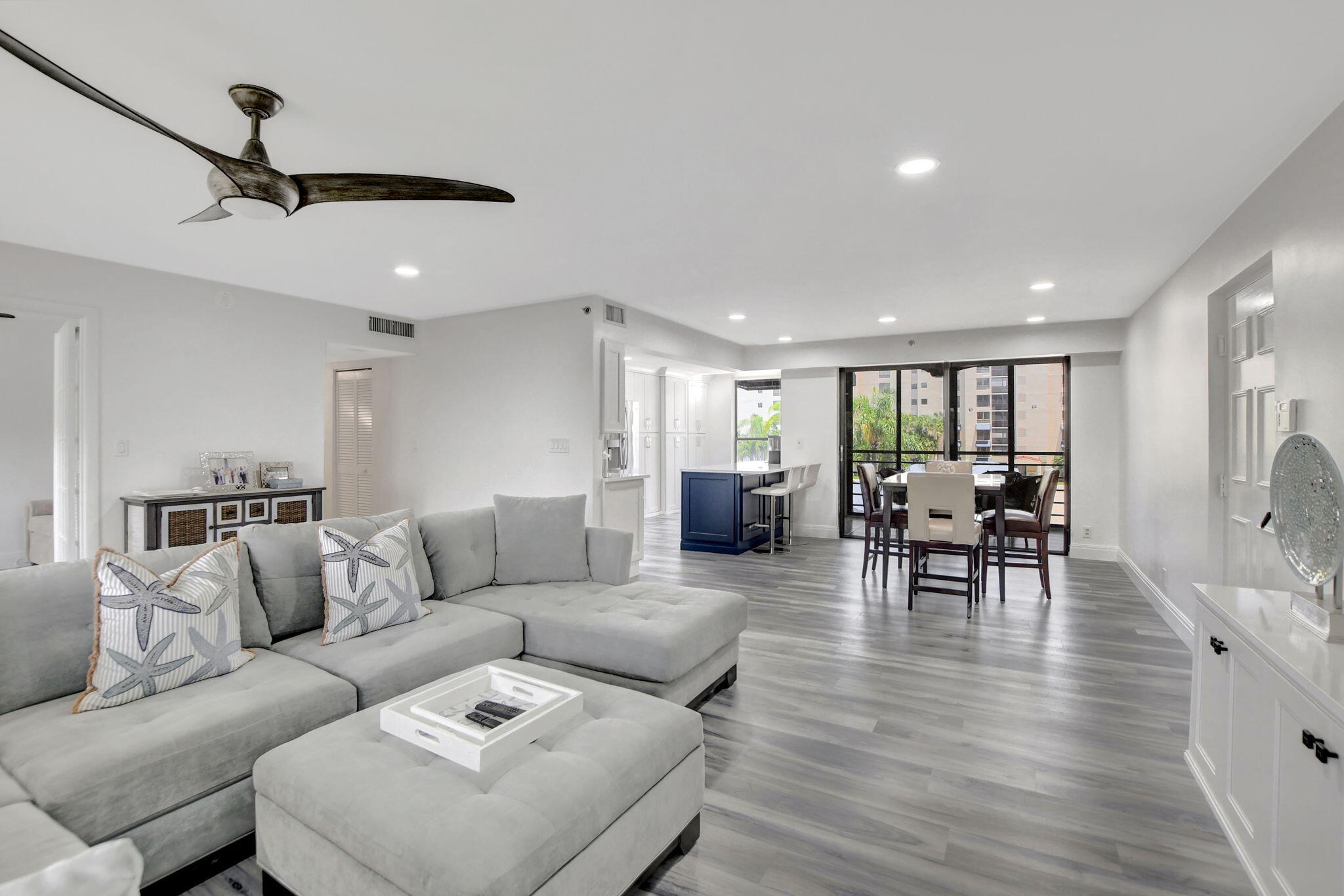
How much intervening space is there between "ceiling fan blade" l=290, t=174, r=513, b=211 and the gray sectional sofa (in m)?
1.38

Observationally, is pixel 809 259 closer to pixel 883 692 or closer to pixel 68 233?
pixel 883 692

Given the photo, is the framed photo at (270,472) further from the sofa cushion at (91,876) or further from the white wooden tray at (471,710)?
the sofa cushion at (91,876)

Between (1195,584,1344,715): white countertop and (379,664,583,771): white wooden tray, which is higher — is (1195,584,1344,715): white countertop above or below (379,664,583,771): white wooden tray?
above

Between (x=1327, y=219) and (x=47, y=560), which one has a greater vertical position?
(x=1327, y=219)

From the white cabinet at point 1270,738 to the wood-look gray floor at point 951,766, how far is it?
148mm

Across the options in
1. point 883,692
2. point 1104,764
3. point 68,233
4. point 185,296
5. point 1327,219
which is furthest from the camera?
point 185,296

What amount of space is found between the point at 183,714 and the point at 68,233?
142 inches

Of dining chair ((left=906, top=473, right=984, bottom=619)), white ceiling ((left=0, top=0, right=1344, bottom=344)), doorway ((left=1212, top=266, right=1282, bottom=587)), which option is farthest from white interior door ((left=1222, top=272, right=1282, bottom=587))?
dining chair ((left=906, top=473, right=984, bottom=619))

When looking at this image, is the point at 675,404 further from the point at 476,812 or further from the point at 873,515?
the point at 476,812

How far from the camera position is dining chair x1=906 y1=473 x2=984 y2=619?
15.7 ft

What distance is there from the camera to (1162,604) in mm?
4590

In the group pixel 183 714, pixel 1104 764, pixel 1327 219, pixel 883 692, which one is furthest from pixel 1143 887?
pixel 183 714

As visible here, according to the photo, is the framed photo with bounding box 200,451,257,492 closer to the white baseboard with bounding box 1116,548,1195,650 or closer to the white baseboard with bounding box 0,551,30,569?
the white baseboard with bounding box 0,551,30,569

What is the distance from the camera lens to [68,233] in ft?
12.7
